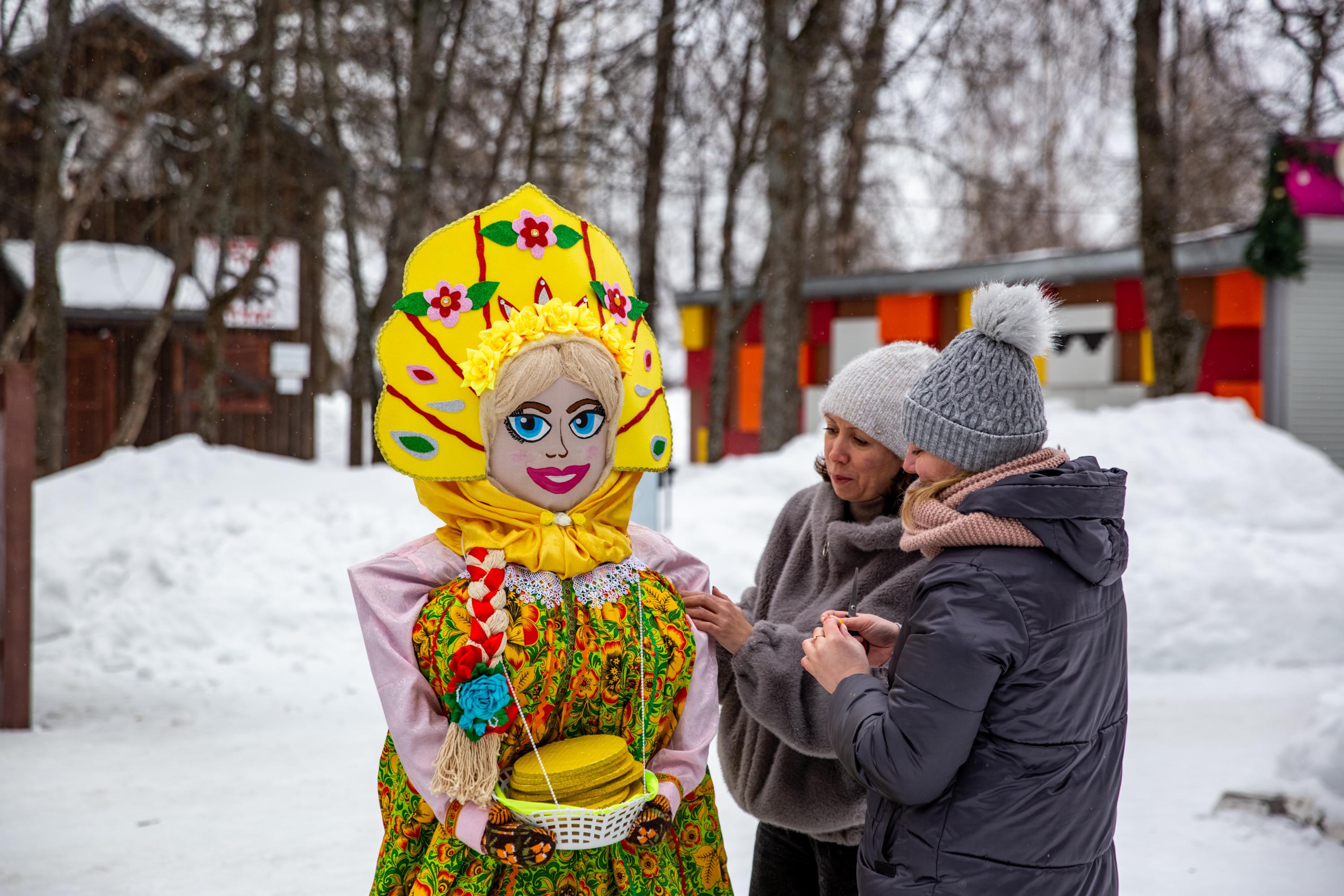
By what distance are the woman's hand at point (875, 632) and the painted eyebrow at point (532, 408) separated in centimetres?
65

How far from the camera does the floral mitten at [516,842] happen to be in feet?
6.60

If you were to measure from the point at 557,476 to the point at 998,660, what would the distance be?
930 millimetres

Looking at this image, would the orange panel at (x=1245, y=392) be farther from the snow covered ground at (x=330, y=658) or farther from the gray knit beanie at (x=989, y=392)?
the gray knit beanie at (x=989, y=392)

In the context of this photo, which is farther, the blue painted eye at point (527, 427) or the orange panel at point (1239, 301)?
the orange panel at point (1239, 301)

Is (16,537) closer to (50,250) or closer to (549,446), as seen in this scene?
(549,446)

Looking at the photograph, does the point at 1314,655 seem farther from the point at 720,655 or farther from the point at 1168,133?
the point at 1168,133

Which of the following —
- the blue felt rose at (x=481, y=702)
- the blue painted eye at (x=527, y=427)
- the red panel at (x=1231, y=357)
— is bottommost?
the blue felt rose at (x=481, y=702)

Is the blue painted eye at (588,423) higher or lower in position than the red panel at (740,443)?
higher

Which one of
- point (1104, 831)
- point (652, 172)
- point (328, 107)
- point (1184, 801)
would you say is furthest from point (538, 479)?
point (652, 172)

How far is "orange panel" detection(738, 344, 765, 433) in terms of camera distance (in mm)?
16172

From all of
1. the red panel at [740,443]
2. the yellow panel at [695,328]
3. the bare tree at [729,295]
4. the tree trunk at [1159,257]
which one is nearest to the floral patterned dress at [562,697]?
the tree trunk at [1159,257]

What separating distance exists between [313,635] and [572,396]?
4.87 metres

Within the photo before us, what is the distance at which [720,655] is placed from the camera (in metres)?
2.56

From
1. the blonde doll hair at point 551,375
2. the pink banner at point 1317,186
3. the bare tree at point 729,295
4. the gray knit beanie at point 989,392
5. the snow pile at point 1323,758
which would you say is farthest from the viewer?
the bare tree at point 729,295
